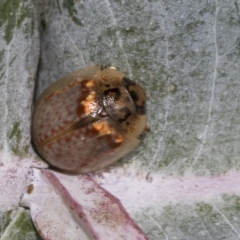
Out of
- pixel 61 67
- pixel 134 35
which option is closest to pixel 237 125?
pixel 134 35

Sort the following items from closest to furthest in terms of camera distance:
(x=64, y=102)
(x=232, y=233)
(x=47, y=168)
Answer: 1. (x=232, y=233)
2. (x=47, y=168)
3. (x=64, y=102)

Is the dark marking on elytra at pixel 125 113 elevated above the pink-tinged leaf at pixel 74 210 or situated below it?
below

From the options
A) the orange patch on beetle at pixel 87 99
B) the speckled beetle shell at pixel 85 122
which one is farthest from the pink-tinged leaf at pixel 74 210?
the orange patch on beetle at pixel 87 99

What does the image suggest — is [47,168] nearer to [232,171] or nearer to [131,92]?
[131,92]

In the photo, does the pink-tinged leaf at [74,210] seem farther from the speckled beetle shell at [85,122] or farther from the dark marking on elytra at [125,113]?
the dark marking on elytra at [125,113]

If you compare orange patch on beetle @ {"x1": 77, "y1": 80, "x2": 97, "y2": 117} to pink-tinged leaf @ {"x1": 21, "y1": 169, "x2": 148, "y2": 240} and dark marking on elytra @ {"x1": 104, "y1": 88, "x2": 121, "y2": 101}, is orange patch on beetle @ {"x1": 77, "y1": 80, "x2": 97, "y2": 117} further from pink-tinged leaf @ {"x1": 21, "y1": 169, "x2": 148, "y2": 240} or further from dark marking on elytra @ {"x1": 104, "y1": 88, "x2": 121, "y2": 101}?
pink-tinged leaf @ {"x1": 21, "y1": 169, "x2": 148, "y2": 240}

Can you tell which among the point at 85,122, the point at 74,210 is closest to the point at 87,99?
the point at 85,122

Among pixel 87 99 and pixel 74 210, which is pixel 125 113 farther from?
pixel 74 210
